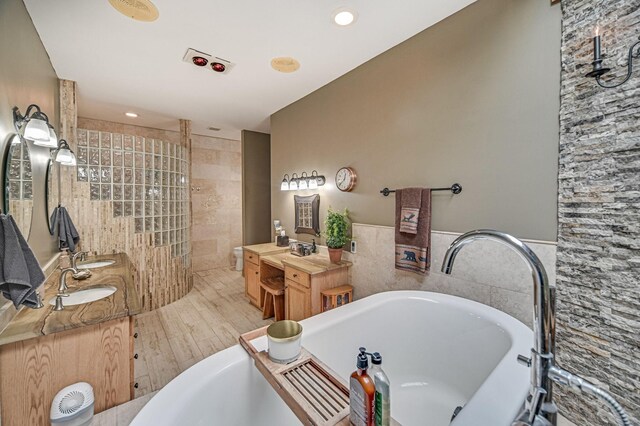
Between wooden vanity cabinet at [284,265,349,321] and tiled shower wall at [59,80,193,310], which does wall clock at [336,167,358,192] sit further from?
tiled shower wall at [59,80,193,310]

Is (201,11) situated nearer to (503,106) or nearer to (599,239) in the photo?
(503,106)

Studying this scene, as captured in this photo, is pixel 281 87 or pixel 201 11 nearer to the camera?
pixel 201 11

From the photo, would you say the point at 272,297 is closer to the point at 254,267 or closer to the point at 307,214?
the point at 254,267

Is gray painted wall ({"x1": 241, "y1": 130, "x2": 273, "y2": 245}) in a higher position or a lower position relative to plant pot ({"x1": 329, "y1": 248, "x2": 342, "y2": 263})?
higher

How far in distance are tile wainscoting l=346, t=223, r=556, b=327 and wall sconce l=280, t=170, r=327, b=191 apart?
0.86 meters

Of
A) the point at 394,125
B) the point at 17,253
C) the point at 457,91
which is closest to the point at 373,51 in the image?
the point at 394,125

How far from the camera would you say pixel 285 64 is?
2482 millimetres

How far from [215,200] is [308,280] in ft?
11.8

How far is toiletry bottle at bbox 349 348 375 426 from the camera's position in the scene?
2.61 ft

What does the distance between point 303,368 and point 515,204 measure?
152cm

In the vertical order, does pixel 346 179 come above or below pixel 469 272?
above

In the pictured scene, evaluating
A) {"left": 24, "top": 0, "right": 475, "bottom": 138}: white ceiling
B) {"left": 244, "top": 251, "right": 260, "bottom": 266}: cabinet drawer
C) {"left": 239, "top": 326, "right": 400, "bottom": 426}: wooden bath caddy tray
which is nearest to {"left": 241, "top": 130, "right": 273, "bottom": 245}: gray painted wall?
{"left": 244, "top": 251, "right": 260, "bottom": 266}: cabinet drawer

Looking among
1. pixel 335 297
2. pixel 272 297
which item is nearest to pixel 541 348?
pixel 335 297

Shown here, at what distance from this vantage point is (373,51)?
7.55 ft
